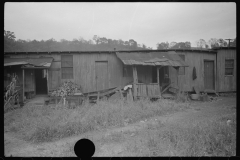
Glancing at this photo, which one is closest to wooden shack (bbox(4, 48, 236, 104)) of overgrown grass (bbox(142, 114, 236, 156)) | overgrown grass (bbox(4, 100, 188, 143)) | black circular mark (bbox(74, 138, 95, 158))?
overgrown grass (bbox(4, 100, 188, 143))

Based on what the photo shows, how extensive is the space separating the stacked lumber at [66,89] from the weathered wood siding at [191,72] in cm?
913

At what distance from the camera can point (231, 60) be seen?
13.3 metres

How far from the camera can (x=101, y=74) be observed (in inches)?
472

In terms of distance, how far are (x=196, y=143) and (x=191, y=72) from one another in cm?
1096

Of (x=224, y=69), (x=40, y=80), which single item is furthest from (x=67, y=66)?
(x=224, y=69)

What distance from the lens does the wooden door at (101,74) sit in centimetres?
1192

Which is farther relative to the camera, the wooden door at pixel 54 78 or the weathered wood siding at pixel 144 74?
the weathered wood siding at pixel 144 74

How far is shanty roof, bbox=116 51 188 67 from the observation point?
413 inches

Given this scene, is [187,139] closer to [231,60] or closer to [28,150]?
[28,150]

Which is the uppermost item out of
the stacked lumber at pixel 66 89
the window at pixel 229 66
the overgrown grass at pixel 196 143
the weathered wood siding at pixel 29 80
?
the window at pixel 229 66

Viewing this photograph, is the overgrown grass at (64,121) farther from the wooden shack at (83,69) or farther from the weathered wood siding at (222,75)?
the weathered wood siding at (222,75)

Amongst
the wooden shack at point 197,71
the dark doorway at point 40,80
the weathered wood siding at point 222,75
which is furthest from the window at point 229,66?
the dark doorway at point 40,80

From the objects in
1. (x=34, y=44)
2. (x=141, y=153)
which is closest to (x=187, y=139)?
(x=141, y=153)

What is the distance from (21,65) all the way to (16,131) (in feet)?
21.7
